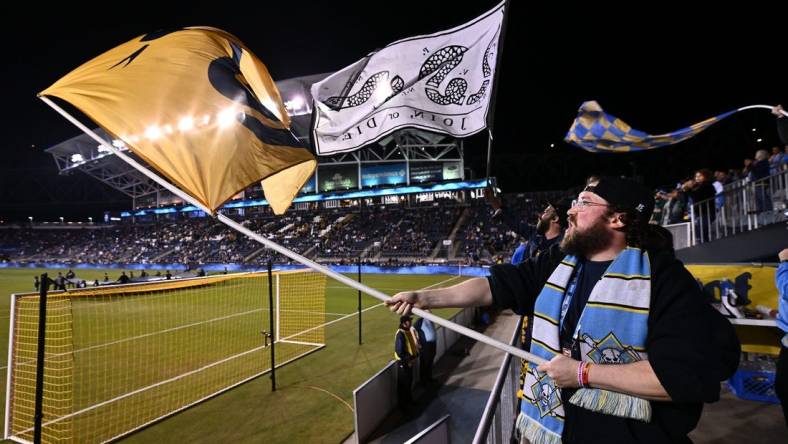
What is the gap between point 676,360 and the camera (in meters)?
1.38

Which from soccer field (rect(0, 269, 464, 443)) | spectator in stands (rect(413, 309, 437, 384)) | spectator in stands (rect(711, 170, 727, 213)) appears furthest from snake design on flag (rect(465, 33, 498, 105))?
spectator in stands (rect(711, 170, 727, 213))

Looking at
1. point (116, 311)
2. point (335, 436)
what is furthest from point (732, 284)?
point (116, 311)

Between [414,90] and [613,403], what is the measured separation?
4.00 metres

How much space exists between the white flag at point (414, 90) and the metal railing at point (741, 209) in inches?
271

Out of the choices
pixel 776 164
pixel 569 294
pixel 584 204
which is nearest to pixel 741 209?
pixel 776 164

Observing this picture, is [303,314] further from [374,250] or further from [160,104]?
[374,250]

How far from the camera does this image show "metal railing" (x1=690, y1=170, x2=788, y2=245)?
7.36m

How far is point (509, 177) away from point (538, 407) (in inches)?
2470

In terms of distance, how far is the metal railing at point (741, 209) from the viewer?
7359 mm

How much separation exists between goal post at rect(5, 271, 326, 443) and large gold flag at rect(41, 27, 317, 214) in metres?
3.23

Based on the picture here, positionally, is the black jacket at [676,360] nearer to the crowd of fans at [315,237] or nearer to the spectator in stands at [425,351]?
the spectator in stands at [425,351]

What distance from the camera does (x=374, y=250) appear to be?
39062 millimetres

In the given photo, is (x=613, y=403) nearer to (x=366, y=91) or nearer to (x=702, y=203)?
(x=366, y=91)

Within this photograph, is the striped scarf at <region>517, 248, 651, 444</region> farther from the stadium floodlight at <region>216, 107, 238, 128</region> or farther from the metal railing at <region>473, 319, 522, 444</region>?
the stadium floodlight at <region>216, 107, 238, 128</region>
